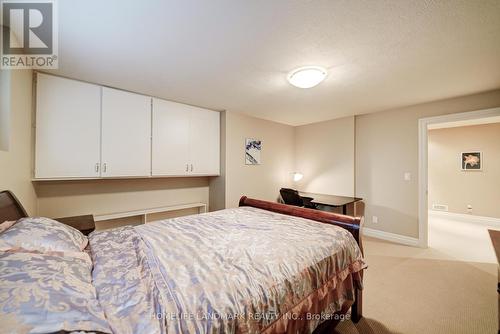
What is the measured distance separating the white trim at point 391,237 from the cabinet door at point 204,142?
319cm

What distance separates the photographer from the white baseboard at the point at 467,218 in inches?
175

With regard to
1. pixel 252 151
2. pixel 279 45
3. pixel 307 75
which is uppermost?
pixel 279 45

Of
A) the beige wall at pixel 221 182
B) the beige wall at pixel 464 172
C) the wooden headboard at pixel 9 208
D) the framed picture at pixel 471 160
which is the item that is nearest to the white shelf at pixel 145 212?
the beige wall at pixel 221 182

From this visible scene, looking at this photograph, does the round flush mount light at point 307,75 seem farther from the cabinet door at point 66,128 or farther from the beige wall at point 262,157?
the cabinet door at point 66,128

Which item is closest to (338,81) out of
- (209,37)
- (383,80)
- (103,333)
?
(383,80)

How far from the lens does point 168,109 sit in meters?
3.19

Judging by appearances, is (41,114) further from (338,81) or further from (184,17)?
(338,81)

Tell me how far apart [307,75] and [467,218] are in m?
5.89

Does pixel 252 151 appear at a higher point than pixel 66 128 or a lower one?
lower

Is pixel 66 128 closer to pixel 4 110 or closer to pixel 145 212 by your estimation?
pixel 4 110

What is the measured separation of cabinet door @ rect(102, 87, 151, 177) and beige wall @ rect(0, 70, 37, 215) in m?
0.67

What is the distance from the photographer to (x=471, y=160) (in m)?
4.82

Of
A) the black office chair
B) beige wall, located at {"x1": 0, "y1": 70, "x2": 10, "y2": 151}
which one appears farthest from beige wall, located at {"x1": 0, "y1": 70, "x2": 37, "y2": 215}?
the black office chair

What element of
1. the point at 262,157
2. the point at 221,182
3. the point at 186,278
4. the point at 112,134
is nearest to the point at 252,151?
the point at 262,157
